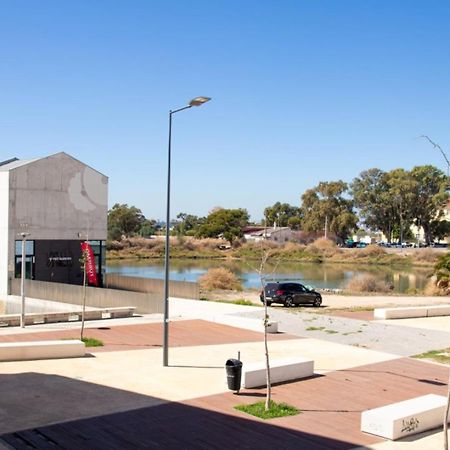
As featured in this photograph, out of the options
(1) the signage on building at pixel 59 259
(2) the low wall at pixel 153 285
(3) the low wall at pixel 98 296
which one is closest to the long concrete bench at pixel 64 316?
(3) the low wall at pixel 98 296

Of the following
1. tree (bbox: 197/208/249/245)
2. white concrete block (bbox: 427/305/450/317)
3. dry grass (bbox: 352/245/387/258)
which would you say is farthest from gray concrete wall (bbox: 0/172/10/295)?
tree (bbox: 197/208/249/245)

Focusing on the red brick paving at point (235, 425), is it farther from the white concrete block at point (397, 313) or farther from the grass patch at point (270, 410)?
the white concrete block at point (397, 313)

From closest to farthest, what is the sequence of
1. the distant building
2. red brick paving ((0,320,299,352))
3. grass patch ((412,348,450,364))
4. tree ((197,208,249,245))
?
1. grass patch ((412,348,450,364))
2. red brick paving ((0,320,299,352))
3. the distant building
4. tree ((197,208,249,245))

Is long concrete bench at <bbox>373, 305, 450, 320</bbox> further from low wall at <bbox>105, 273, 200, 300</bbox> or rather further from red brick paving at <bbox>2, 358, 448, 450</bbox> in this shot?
red brick paving at <bbox>2, 358, 448, 450</bbox>

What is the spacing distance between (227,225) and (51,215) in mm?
93407

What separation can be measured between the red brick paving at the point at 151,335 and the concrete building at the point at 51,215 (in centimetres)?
1686

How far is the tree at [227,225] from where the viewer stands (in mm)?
131125

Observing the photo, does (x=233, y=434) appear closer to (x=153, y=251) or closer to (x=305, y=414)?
(x=305, y=414)

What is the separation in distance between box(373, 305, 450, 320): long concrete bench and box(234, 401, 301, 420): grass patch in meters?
15.9

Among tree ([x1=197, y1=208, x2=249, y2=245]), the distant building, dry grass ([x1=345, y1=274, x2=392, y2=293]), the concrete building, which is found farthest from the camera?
tree ([x1=197, y1=208, x2=249, y2=245])

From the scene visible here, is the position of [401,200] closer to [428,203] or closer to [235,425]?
[428,203]

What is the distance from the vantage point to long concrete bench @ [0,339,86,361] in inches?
649

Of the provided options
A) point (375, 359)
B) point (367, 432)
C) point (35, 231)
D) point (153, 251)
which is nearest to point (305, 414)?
point (367, 432)

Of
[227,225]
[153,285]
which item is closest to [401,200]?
[227,225]
